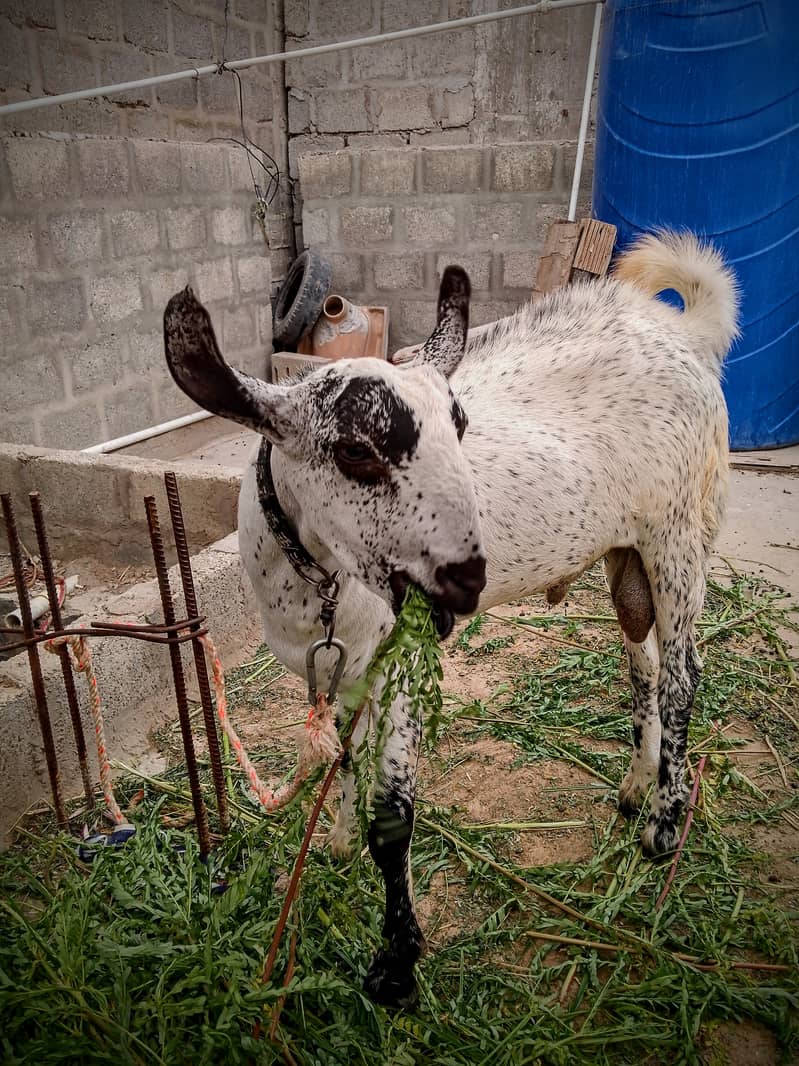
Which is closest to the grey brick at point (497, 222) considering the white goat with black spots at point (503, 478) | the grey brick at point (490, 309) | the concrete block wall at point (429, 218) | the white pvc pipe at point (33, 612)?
the concrete block wall at point (429, 218)

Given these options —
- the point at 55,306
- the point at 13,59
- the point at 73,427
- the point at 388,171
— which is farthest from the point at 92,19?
the point at 73,427

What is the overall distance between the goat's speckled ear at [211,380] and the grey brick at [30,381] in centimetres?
439

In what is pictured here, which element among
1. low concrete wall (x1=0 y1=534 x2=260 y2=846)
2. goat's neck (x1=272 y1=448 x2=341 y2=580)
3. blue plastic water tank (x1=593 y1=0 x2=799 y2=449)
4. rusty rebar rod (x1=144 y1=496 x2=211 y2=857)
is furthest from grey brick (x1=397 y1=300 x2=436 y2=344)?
goat's neck (x1=272 y1=448 x2=341 y2=580)

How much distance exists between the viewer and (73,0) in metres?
5.93

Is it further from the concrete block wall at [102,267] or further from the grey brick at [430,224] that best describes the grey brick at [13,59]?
the grey brick at [430,224]

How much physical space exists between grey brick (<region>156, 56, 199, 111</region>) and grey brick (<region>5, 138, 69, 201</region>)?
167cm

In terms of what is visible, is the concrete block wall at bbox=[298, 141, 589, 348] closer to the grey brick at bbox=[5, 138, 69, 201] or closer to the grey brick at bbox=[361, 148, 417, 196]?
the grey brick at bbox=[361, 148, 417, 196]

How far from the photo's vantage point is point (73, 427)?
6105 millimetres

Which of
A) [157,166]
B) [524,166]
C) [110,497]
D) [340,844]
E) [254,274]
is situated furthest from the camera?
[254,274]

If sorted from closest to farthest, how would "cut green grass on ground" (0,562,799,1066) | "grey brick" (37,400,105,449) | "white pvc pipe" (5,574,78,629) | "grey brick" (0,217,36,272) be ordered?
"cut green grass on ground" (0,562,799,1066)
"white pvc pipe" (5,574,78,629)
"grey brick" (0,217,36,272)
"grey brick" (37,400,105,449)

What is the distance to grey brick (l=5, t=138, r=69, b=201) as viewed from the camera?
5348mm

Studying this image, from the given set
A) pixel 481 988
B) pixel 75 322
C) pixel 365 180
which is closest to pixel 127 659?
pixel 481 988

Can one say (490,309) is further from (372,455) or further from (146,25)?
(372,455)

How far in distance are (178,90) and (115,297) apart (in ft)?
7.28
